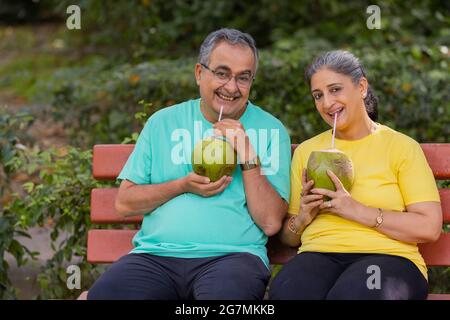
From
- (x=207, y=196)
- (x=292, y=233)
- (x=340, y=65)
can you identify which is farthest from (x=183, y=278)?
(x=340, y=65)

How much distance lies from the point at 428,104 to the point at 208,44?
8.18 ft

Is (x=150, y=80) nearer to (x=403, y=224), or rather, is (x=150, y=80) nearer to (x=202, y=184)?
(x=202, y=184)

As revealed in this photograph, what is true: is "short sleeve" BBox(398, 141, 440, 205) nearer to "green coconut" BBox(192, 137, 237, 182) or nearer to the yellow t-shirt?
the yellow t-shirt

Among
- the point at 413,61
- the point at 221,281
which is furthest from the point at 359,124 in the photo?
the point at 413,61

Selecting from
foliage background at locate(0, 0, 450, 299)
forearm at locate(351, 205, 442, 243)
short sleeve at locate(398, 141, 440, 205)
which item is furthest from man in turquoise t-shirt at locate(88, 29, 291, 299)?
foliage background at locate(0, 0, 450, 299)

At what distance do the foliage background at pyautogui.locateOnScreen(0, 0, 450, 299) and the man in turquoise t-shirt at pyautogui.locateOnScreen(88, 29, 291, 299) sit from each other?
0.84m

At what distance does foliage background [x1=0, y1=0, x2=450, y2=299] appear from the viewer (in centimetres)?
456

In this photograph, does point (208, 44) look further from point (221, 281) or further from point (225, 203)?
point (221, 281)

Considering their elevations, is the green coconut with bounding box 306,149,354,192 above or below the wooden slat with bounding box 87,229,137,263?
above

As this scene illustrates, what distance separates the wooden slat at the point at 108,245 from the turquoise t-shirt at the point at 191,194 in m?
0.24

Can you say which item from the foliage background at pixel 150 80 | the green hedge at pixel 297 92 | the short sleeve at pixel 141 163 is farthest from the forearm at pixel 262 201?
the green hedge at pixel 297 92

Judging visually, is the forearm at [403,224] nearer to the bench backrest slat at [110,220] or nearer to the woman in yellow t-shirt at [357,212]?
the woman in yellow t-shirt at [357,212]

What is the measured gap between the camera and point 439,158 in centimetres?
371

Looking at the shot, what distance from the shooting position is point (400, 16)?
294 inches
